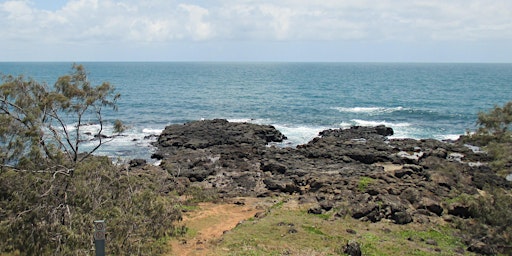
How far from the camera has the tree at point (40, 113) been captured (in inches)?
657

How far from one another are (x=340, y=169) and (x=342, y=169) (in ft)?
0.58

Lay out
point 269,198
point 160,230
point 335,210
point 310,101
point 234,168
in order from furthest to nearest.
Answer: point 310,101 → point 234,168 → point 269,198 → point 335,210 → point 160,230

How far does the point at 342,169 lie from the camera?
38.2 m

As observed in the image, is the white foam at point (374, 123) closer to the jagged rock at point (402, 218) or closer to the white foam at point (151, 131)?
the white foam at point (151, 131)

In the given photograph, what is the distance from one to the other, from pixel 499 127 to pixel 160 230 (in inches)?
782

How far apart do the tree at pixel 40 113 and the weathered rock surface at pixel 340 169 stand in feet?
48.4

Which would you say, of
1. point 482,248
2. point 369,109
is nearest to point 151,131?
point 369,109

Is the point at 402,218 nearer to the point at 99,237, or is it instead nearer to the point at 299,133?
the point at 99,237

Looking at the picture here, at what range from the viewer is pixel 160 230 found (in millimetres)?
18172

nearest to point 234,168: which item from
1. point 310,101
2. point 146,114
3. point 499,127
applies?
point 499,127

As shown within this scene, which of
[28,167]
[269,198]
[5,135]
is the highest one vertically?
[5,135]

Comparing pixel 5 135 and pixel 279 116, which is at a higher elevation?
pixel 5 135

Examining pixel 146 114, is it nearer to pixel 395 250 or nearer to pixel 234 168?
pixel 234 168

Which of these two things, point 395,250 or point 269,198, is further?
point 269,198
